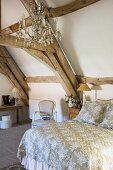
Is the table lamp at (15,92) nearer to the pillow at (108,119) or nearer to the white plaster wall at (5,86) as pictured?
the white plaster wall at (5,86)

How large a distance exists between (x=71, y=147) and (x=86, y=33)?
2.30 metres

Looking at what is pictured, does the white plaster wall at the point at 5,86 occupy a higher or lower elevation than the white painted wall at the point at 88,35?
lower

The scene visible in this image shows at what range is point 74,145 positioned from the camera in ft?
8.84

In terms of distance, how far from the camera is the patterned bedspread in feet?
8.32

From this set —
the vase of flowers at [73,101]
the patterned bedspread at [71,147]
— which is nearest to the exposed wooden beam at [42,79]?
the vase of flowers at [73,101]

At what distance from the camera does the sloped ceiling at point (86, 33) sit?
143 inches

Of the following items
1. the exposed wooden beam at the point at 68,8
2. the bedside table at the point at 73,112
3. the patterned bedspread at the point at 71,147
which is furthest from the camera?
the bedside table at the point at 73,112

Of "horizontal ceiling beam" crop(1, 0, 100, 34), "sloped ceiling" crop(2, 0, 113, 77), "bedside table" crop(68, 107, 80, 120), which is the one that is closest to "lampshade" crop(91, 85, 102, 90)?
"sloped ceiling" crop(2, 0, 113, 77)

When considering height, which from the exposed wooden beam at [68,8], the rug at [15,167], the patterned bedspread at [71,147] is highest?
the exposed wooden beam at [68,8]

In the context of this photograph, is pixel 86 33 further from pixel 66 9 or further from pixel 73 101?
pixel 73 101

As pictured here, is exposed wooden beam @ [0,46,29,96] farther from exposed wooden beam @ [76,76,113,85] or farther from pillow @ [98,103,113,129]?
pillow @ [98,103,113,129]

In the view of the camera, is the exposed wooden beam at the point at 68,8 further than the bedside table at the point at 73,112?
No

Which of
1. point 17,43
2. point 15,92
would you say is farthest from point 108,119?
point 15,92

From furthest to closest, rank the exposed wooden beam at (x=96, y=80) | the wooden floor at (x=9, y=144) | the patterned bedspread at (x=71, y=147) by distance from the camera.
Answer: the exposed wooden beam at (x=96, y=80)
the wooden floor at (x=9, y=144)
the patterned bedspread at (x=71, y=147)
